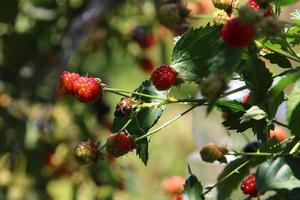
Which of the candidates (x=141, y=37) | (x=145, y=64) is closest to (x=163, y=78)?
(x=141, y=37)

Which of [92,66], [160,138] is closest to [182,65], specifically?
[92,66]

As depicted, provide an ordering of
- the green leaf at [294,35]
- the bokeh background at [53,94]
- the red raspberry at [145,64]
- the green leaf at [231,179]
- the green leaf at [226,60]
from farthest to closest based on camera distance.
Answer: the red raspberry at [145,64], the bokeh background at [53,94], the green leaf at [231,179], the green leaf at [294,35], the green leaf at [226,60]

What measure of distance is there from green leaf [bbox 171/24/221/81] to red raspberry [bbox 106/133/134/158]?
Result: 4.0 inches

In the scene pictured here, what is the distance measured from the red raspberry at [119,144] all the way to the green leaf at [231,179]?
169 millimetres

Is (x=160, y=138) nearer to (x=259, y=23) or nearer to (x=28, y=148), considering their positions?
(x=28, y=148)

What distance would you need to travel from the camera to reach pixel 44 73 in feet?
6.59

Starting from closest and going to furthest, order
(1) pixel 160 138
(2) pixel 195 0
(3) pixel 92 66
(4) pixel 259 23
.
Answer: (4) pixel 259 23, (2) pixel 195 0, (3) pixel 92 66, (1) pixel 160 138

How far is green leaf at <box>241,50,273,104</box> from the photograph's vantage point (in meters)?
0.87

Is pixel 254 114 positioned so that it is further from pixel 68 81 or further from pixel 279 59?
pixel 68 81

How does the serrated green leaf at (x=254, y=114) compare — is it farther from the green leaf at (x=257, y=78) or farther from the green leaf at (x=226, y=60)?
the green leaf at (x=226, y=60)

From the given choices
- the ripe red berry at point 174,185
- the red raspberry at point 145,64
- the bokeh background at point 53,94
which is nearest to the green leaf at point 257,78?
the ripe red berry at point 174,185

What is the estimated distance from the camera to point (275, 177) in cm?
79

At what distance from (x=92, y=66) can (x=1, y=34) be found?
551mm

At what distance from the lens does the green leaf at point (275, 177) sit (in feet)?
2.58
